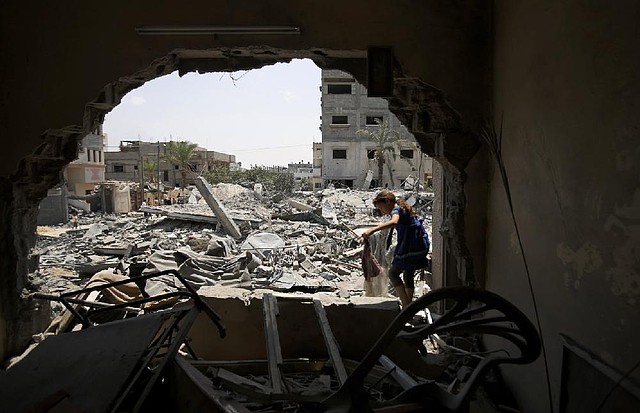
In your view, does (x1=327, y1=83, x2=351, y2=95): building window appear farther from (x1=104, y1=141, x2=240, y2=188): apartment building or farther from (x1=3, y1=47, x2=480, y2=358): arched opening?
(x1=3, y1=47, x2=480, y2=358): arched opening

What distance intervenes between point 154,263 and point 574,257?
8.24 metres

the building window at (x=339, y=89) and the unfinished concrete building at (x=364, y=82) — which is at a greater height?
the building window at (x=339, y=89)

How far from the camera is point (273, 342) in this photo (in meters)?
3.53

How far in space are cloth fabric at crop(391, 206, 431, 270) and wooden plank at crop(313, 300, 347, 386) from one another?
1.55m

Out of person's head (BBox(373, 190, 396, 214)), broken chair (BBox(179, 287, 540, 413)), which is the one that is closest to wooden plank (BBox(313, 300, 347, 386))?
broken chair (BBox(179, 287, 540, 413))

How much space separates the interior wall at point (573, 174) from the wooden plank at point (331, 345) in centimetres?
143

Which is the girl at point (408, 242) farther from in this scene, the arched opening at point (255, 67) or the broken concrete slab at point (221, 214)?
the broken concrete slab at point (221, 214)

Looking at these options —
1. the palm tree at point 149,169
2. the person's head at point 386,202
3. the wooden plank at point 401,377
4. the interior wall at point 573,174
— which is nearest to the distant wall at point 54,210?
the palm tree at point 149,169

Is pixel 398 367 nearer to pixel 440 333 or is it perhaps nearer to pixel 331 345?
pixel 331 345

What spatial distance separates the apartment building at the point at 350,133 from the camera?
3544 centimetres

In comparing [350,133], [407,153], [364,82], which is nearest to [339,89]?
[350,133]

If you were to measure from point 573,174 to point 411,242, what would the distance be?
9.47ft

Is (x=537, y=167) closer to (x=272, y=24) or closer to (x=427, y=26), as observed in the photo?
(x=427, y=26)

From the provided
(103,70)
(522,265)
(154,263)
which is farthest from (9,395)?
(154,263)
